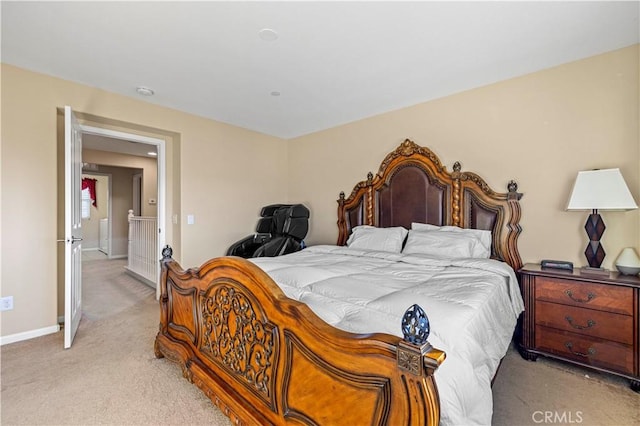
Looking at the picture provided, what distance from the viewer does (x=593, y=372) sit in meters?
2.17

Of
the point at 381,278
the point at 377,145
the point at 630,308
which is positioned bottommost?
the point at 630,308

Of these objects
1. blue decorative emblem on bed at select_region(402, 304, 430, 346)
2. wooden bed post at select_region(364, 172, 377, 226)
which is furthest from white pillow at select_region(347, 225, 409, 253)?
blue decorative emblem on bed at select_region(402, 304, 430, 346)

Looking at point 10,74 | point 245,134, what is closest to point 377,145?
point 245,134

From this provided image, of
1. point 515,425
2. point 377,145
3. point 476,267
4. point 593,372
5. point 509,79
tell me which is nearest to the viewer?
point 515,425

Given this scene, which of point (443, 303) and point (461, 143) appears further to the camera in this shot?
point (461, 143)

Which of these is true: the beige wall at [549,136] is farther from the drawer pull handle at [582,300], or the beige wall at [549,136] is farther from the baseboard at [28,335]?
the baseboard at [28,335]

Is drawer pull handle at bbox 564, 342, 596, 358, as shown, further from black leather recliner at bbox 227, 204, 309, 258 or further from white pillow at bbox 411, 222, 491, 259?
black leather recliner at bbox 227, 204, 309, 258

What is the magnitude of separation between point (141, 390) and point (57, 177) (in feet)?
7.84

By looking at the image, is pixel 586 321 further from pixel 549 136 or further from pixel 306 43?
pixel 306 43

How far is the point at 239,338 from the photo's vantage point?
1579mm

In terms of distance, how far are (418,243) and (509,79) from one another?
1.81 m

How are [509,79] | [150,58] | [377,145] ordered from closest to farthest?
[150,58] → [509,79] → [377,145]

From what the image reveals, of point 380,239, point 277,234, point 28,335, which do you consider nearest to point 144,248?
point 28,335

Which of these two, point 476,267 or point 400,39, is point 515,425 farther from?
point 400,39
